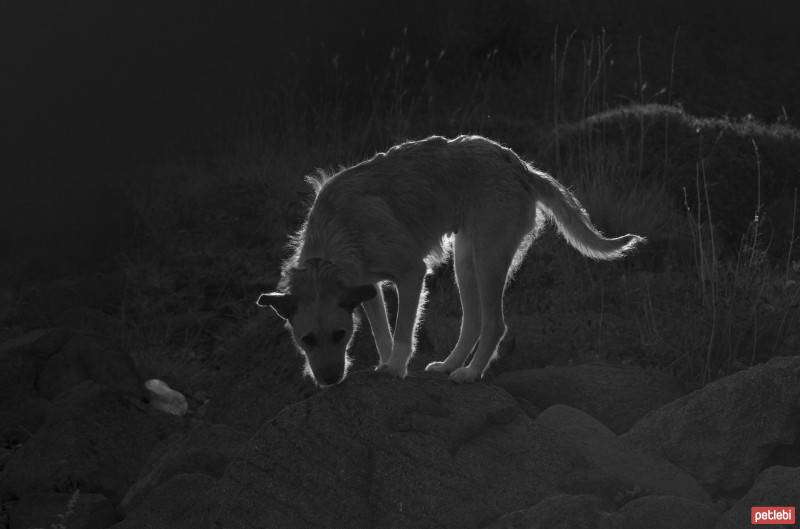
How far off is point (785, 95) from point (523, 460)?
45.1ft

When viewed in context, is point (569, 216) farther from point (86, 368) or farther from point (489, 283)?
point (86, 368)

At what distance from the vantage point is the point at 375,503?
5.82 metres

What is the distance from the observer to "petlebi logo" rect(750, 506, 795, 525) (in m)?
5.29

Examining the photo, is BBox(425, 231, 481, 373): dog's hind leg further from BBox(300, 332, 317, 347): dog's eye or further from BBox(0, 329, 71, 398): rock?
BBox(0, 329, 71, 398): rock

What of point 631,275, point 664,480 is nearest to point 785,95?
point 631,275

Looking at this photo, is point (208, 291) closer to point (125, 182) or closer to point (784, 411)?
point (125, 182)

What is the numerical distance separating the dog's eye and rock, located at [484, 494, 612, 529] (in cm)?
140

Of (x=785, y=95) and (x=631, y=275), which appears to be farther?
(x=785, y=95)

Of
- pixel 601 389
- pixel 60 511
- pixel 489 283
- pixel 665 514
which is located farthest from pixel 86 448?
pixel 665 514

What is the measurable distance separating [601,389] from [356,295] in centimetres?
278

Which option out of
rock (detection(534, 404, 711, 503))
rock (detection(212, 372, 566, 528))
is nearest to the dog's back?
rock (detection(212, 372, 566, 528))

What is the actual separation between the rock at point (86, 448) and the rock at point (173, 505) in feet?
3.60

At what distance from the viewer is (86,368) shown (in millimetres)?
9648

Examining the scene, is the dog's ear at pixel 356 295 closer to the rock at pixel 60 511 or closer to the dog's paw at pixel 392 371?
the dog's paw at pixel 392 371
